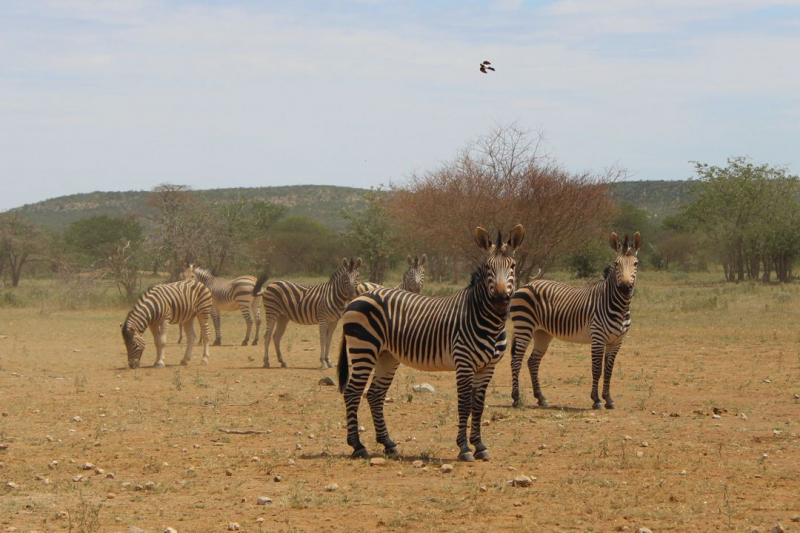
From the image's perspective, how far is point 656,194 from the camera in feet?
368

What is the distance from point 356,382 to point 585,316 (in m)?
4.21

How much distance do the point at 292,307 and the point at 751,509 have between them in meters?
11.8

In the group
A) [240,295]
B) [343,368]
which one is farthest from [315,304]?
[343,368]

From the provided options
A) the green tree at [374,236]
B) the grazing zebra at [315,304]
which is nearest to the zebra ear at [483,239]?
the grazing zebra at [315,304]

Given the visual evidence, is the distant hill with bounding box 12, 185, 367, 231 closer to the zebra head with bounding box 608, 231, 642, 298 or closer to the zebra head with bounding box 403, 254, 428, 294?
the zebra head with bounding box 403, 254, 428, 294

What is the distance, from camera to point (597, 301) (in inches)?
463

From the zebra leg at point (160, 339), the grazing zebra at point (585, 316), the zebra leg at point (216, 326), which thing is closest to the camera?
the grazing zebra at point (585, 316)

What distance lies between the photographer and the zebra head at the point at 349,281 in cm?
1678

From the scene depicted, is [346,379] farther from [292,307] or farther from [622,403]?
[292,307]

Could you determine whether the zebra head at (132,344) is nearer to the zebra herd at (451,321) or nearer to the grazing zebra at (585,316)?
the zebra herd at (451,321)

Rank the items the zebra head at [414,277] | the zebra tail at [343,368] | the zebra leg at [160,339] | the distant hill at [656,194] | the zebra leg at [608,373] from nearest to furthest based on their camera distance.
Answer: the zebra tail at [343,368], the zebra leg at [608,373], the zebra leg at [160,339], the zebra head at [414,277], the distant hill at [656,194]

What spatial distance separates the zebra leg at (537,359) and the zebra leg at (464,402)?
366cm

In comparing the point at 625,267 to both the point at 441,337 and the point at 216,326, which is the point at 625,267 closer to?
the point at 441,337

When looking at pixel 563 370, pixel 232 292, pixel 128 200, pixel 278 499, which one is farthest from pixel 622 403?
pixel 128 200
